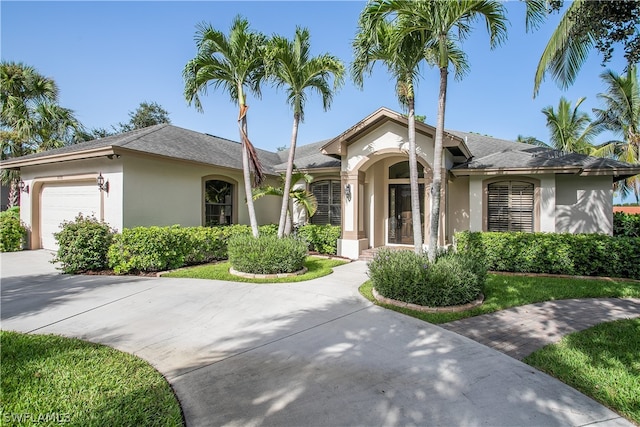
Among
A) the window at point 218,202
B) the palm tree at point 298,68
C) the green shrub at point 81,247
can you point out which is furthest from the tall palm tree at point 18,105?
the palm tree at point 298,68

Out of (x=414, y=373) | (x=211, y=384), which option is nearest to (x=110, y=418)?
(x=211, y=384)

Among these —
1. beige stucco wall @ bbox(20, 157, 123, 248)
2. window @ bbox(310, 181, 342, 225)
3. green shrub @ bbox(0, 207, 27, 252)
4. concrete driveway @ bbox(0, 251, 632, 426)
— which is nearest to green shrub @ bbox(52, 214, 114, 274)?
beige stucco wall @ bbox(20, 157, 123, 248)

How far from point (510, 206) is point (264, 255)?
8.77 m

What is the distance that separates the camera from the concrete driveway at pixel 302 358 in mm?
2947

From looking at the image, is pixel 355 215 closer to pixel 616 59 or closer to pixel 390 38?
pixel 390 38

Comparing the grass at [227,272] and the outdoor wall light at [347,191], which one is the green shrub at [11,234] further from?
the outdoor wall light at [347,191]

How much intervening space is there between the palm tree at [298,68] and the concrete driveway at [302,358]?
17.2ft

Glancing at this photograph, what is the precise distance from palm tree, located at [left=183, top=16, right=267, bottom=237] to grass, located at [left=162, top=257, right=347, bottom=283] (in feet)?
5.25

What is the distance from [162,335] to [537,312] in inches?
259

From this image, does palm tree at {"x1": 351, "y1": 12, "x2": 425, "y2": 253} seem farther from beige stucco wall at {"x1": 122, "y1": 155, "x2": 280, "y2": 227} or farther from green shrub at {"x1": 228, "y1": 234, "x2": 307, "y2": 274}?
beige stucco wall at {"x1": 122, "y1": 155, "x2": 280, "y2": 227}

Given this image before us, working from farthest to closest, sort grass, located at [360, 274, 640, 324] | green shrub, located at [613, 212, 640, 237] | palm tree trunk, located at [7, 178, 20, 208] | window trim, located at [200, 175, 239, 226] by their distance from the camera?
1. palm tree trunk, located at [7, 178, 20, 208]
2. green shrub, located at [613, 212, 640, 237]
3. window trim, located at [200, 175, 239, 226]
4. grass, located at [360, 274, 640, 324]

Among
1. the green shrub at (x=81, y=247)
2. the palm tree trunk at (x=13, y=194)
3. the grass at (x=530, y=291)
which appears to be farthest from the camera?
the palm tree trunk at (x=13, y=194)

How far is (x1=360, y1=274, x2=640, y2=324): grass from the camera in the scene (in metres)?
5.82

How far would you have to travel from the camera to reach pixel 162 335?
4.70m
